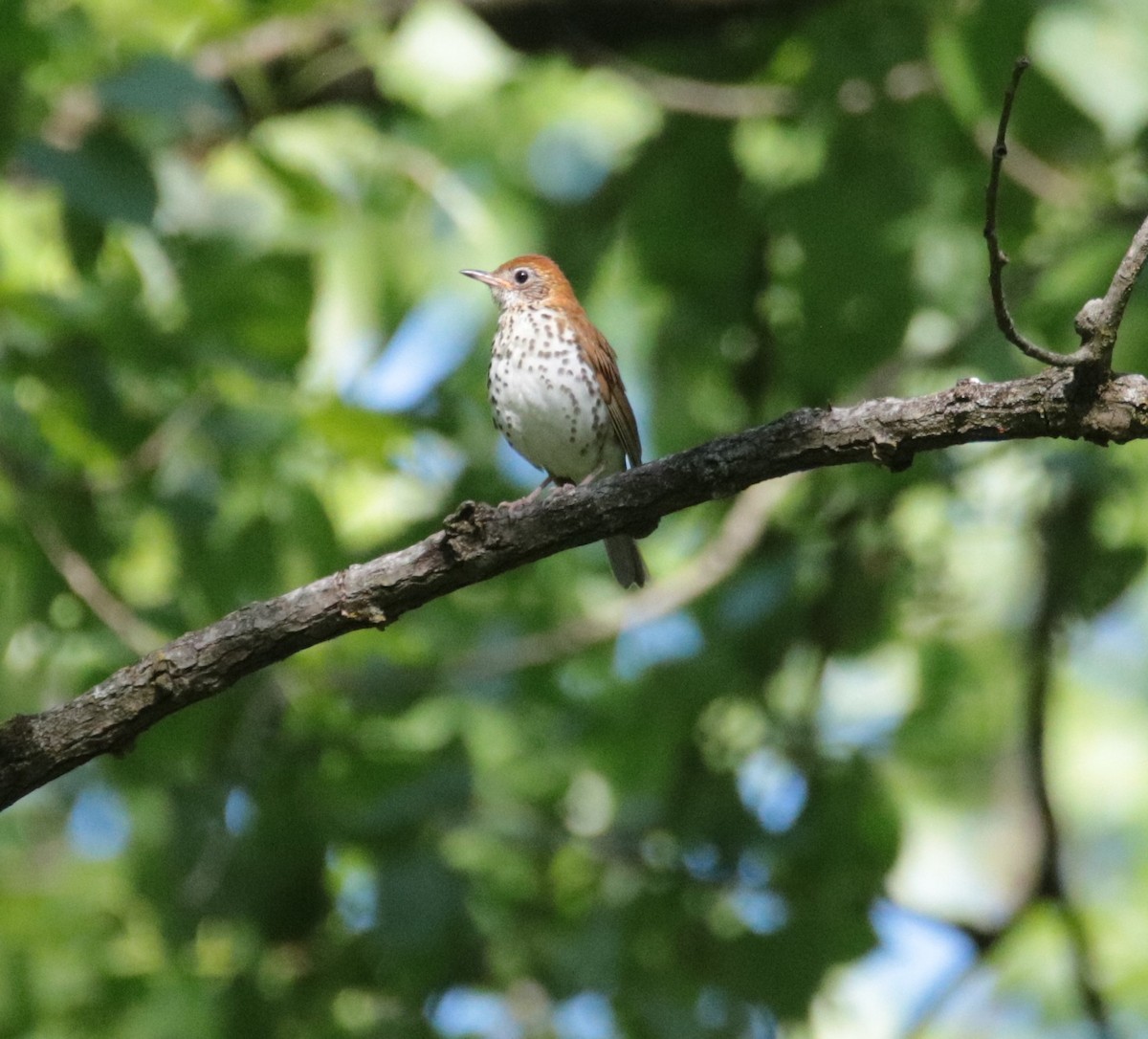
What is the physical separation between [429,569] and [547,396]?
2.69 m

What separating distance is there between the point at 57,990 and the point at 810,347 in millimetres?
3354

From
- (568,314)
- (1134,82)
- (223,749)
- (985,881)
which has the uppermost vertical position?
(1134,82)

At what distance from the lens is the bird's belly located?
5.52m

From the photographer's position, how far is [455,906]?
16.1 feet

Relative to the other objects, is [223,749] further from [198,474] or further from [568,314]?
[568,314]

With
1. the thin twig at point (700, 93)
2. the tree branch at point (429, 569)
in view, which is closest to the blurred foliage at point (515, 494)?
the thin twig at point (700, 93)

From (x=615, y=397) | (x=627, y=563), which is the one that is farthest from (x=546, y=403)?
(x=627, y=563)

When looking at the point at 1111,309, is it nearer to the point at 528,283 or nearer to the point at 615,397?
the point at 615,397

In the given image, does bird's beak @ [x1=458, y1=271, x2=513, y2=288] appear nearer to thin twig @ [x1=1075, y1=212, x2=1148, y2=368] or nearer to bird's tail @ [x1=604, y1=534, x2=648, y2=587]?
bird's tail @ [x1=604, y1=534, x2=648, y2=587]

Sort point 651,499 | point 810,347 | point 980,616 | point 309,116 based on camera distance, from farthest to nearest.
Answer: point 980,616 → point 309,116 → point 810,347 → point 651,499

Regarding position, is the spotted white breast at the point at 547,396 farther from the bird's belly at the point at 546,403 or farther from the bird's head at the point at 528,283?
the bird's head at the point at 528,283

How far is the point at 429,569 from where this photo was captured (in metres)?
2.88

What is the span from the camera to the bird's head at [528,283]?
19.5ft


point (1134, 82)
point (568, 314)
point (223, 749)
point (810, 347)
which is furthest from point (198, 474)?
point (1134, 82)
